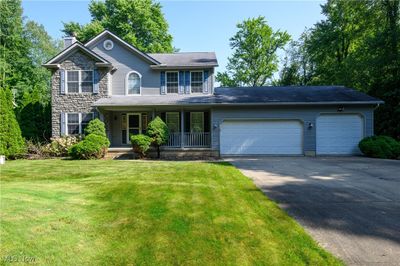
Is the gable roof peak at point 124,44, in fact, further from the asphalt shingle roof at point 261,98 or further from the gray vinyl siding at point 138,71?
the asphalt shingle roof at point 261,98

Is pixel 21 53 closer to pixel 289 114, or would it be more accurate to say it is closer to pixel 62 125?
pixel 62 125

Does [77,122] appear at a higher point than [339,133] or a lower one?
higher

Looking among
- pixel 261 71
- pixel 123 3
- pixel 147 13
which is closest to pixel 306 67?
pixel 261 71

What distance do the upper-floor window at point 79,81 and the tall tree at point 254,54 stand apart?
20.8 meters

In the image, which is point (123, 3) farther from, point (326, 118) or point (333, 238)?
point (333, 238)

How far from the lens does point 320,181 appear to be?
7.45m

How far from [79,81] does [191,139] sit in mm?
7609

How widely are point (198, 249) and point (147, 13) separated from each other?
102ft

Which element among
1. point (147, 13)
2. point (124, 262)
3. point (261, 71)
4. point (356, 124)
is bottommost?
point (124, 262)

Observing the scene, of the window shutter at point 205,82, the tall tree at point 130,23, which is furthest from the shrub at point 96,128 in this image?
the tall tree at point 130,23

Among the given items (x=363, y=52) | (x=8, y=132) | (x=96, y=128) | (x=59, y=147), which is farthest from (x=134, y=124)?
(x=363, y=52)

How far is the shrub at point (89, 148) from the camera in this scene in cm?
1336

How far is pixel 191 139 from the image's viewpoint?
619 inches

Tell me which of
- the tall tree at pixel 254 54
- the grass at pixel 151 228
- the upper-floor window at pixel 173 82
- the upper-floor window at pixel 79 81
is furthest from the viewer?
the tall tree at pixel 254 54
